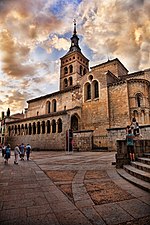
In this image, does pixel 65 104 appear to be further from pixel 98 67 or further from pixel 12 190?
pixel 12 190

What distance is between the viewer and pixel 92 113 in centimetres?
2875

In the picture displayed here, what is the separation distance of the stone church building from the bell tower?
1298 cm

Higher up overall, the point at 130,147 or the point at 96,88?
the point at 96,88

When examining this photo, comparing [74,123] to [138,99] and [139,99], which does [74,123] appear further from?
[139,99]

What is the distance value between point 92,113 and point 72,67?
85.6 ft

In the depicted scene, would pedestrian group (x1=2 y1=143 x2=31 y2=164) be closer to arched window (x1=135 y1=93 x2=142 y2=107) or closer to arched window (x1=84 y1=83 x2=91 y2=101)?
arched window (x1=84 y1=83 x2=91 y2=101)

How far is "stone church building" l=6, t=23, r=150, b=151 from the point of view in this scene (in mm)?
24352

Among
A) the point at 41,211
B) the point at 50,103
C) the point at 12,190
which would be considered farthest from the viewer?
the point at 50,103

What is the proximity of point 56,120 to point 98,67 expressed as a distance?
62.0ft

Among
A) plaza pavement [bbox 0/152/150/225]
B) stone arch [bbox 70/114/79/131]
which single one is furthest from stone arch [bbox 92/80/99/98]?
plaza pavement [bbox 0/152/150/225]

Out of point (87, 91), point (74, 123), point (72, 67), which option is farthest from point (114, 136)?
point (72, 67)

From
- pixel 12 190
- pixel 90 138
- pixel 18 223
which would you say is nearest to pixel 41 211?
pixel 18 223

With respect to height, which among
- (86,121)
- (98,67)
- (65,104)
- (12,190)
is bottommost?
(12,190)

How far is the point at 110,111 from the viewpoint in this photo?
90.1 ft
